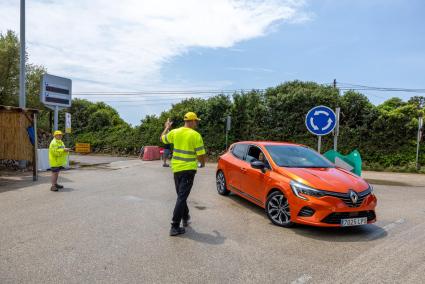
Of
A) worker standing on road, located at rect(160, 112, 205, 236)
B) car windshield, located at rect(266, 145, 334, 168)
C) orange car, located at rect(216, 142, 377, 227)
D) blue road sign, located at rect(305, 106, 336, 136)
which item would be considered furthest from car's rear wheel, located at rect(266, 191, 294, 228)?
blue road sign, located at rect(305, 106, 336, 136)

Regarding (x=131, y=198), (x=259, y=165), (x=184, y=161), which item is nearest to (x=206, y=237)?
(x=184, y=161)

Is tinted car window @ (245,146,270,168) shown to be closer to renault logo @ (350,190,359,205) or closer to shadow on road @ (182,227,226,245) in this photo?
renault logo @ (350,190,359,205)

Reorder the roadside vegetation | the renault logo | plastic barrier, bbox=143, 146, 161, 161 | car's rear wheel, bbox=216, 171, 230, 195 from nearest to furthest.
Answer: the renault logo < car's rear wheel, bbox=216, 171, 230, 195 < the roadside vegetation < plastic barrier, bbox=143, 146, 161, 161

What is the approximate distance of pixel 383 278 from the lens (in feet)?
13.0

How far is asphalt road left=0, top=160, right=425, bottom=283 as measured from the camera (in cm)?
399

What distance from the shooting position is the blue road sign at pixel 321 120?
27.6 feet

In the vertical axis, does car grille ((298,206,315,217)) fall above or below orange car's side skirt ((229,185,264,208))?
above

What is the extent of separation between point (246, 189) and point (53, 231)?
376 centimetres

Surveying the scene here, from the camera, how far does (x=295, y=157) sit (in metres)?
7.04

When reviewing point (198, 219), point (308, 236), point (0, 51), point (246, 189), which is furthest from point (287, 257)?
point (0, 51)

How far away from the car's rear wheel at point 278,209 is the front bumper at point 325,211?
280 mm

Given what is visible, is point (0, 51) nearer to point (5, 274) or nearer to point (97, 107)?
point (97, 107)

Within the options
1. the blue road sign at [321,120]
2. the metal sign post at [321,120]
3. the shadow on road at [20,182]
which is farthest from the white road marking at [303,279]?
the shadow on road at [20,182]

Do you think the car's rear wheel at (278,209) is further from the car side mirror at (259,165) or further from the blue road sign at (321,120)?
the blue road sign at (321,120)
